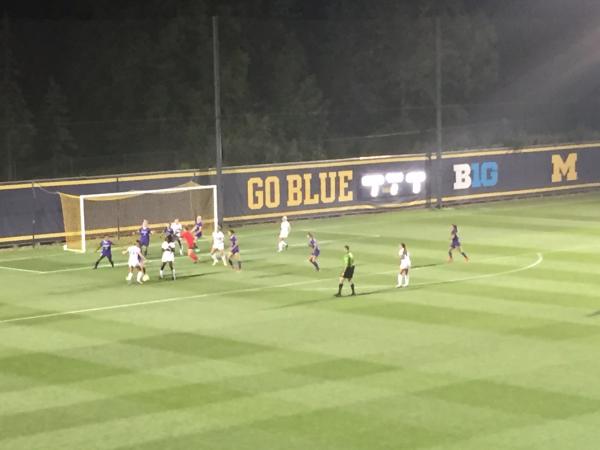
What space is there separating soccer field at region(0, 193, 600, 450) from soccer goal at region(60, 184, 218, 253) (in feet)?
9.79

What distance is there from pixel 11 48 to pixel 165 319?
52.4 m

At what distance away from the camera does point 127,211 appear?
51312mm

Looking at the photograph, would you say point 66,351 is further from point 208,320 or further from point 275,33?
point 275,33

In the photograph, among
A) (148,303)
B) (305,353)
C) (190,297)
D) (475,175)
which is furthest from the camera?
(475,175)

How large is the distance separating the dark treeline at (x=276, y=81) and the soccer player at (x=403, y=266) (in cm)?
3555

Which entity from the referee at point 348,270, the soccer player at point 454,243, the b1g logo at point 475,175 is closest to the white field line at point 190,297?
the soccer player at point 454,243

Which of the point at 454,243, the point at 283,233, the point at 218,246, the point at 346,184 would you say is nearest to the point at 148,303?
the point at 218,246

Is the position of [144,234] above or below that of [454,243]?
above

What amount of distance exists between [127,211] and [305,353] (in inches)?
966

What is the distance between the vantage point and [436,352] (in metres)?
28.0

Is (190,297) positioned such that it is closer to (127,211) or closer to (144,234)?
(144,234)

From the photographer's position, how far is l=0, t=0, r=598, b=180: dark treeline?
78562mm

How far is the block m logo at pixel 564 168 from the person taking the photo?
69500 millimetres

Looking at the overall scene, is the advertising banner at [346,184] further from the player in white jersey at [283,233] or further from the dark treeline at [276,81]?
the dark treeline at [276,81]
